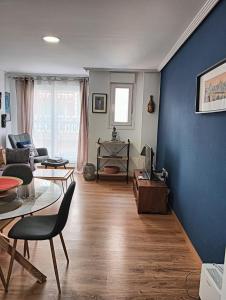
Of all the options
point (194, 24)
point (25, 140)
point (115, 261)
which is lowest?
point (115, 261)

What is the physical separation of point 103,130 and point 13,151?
1.88 meters

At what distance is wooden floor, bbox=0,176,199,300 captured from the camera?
1.98 meters

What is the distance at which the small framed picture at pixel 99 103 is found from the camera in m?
5.36

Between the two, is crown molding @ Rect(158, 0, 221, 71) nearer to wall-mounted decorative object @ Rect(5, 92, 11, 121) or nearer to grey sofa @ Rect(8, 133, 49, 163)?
grey sofa @ Rect(8, 133, 49, 163)

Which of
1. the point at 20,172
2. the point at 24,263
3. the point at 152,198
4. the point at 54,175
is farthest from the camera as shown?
the point at 54,175

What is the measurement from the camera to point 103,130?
5516mm

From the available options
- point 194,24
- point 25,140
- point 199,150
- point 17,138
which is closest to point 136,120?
point 25,140

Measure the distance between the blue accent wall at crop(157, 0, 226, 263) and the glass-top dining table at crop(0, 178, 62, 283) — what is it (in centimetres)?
130

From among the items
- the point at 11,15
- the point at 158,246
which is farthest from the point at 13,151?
the point at 158,246

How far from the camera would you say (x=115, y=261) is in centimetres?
242

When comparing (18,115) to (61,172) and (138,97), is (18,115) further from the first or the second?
(138,97)

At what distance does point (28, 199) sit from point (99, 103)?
143 inches

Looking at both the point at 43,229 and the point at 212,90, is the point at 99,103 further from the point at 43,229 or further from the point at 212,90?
the point at 43,229

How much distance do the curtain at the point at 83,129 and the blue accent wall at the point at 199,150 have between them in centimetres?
262
